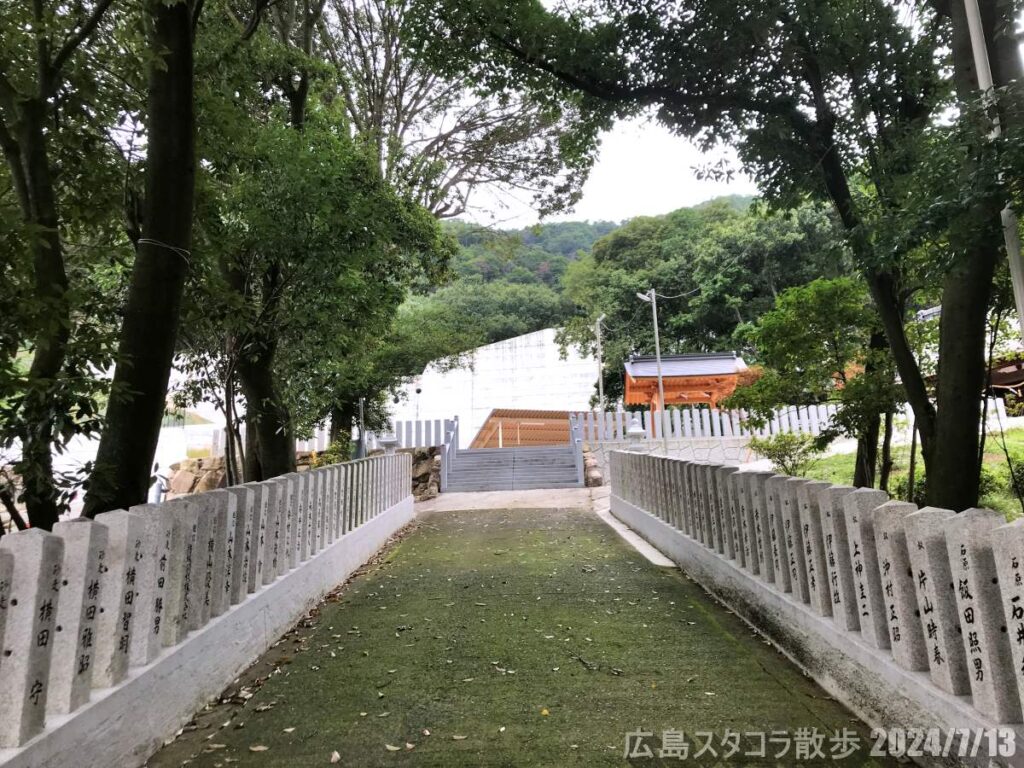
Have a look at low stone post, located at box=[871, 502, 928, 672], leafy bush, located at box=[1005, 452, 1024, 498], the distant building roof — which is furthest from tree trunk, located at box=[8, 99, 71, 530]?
the distant building roof

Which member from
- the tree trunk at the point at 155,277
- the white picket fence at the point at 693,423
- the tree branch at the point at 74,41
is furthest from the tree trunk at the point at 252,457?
the white picket fence at the point at 693,423

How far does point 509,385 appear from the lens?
29.4m

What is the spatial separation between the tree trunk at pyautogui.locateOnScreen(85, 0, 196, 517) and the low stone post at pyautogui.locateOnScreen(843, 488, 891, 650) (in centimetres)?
382

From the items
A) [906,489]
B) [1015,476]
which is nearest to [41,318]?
[1015,476]

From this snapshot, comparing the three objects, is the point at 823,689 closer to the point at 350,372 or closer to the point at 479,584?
the point at 479,584

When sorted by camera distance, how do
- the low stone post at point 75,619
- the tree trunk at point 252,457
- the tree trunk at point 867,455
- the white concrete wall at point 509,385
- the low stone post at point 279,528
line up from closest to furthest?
the low stone post at point 75,619, the low stone post at point 279,528, the tree trunk at point 867,455, the tree trunk at point 252,457, the white concrete wall at point 509,385

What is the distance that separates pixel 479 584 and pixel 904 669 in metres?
3.74

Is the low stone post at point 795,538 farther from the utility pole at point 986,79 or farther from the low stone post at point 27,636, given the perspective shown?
the low stone post at point 27,636

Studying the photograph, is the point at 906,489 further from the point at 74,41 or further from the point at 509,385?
the point at 509,385

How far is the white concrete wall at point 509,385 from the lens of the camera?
2795cm

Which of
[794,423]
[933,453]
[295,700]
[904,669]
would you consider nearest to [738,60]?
[933,453]

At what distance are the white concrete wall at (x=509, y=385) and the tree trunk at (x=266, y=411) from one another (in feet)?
64.8

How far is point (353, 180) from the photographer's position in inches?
255

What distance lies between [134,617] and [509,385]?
2673 cm
